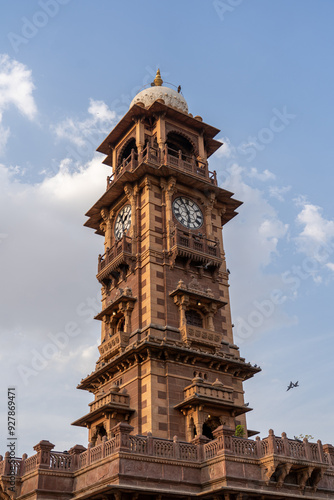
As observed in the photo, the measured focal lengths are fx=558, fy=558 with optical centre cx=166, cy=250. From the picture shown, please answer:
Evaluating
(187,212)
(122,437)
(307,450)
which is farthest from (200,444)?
(187,212)

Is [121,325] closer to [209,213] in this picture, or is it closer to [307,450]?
[209,213]

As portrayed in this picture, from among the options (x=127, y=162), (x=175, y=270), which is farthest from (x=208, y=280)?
(x=127, y=162)

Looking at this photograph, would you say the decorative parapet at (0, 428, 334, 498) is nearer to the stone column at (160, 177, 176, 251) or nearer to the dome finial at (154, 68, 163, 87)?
the stone column at (160, 177, 176, 251)

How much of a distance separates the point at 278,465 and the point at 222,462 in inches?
122

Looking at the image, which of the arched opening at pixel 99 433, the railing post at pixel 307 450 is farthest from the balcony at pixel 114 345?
the railing post at pixel 307 450

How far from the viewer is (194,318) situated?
39562mm

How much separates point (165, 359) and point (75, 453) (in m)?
8.52

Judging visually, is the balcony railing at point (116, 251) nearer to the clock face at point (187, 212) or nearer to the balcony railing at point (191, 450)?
the clock face at point (187, 212)

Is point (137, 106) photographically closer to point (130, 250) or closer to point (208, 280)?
point (130, 250)

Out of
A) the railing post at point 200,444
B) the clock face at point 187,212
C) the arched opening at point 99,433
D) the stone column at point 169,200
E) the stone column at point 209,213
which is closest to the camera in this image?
the railing post at point 200,444

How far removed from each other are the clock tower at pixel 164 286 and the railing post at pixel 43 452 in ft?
18.7

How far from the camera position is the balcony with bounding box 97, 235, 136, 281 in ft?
132

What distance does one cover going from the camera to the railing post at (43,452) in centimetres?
2820

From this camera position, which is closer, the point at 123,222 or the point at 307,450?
the point at 307,450
